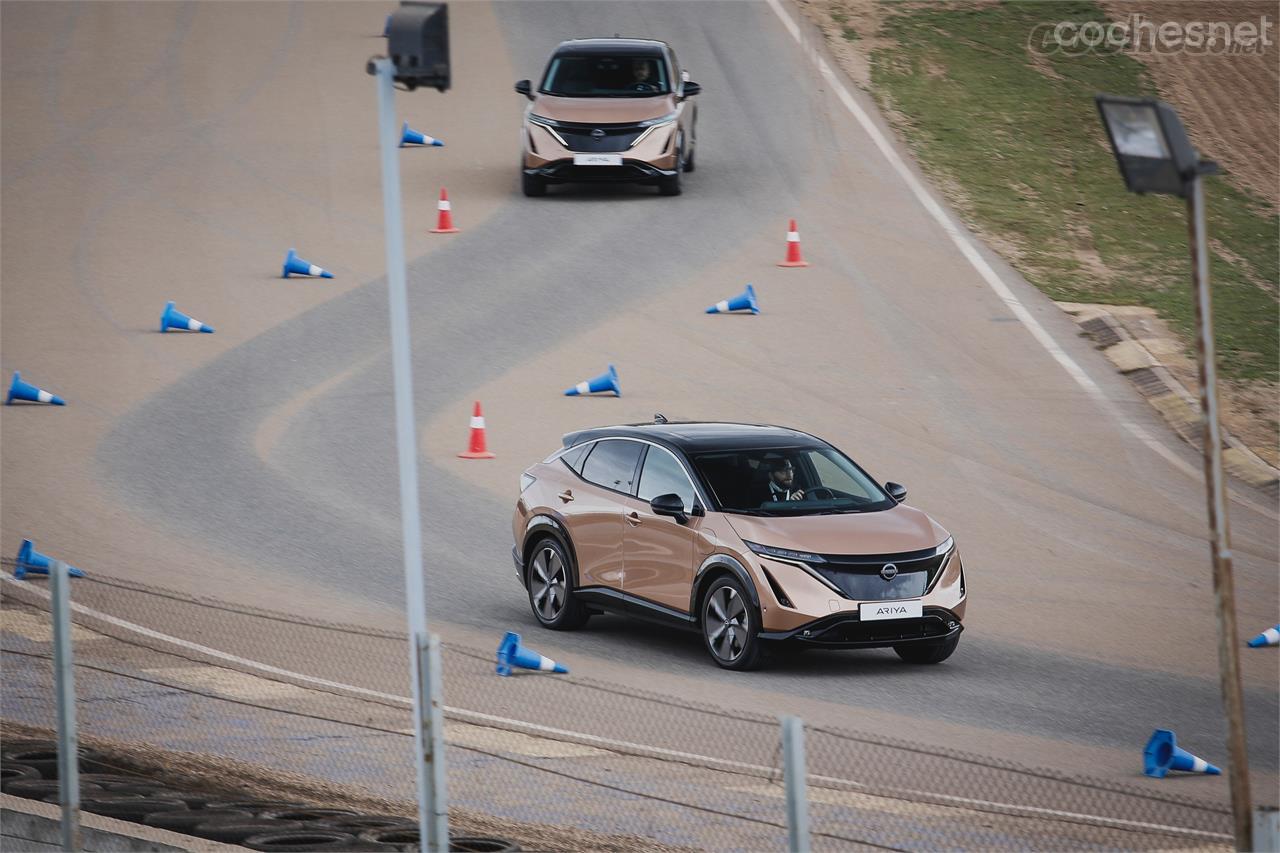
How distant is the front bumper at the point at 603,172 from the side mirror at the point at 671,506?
551 inches

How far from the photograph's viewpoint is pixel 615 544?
14.7m

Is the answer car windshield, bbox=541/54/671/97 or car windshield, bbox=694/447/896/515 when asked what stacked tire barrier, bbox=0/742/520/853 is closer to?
car windshield, bbox=694/447/896/515

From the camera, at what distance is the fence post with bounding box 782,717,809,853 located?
6.69 meters

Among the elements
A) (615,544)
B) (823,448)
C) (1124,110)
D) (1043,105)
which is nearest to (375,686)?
(615,544)

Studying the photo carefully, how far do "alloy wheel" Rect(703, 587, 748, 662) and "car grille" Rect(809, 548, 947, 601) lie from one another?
717 mm

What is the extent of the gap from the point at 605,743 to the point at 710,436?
3.99 metres

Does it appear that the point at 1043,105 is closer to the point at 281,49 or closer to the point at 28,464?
the point at 281,49

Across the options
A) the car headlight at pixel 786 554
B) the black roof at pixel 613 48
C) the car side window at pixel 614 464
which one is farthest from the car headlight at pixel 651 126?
the car headlight at pixel 786 554

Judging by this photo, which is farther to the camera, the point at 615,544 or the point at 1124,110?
the point at 615,544

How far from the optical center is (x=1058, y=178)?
3130 cm

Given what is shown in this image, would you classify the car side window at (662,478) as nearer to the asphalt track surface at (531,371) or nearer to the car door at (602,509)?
the car door at (602,509)

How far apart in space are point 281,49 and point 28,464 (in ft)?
67.2

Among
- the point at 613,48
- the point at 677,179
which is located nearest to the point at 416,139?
the point at 613,48

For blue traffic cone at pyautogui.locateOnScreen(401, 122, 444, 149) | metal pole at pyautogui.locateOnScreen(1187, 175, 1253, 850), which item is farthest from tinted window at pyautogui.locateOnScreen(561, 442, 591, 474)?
blue traffic cone at pyautogui.locateOnScreen(401, 122, 444, 149)
